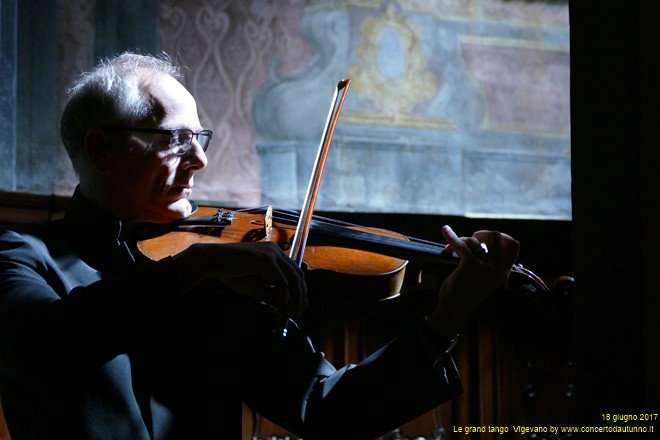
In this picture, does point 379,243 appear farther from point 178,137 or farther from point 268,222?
point 178,137

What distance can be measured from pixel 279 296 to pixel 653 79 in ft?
1.66

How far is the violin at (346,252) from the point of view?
1467 millimetres

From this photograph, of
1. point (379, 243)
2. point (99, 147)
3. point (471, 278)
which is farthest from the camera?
point (379, 243)

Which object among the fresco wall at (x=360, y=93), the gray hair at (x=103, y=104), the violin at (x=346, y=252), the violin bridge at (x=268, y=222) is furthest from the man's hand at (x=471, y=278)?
the fresco wall at (x=360, y=93)

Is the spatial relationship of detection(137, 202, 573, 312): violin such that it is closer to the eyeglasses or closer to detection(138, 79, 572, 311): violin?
detection(138, 79, 572, 311): violin

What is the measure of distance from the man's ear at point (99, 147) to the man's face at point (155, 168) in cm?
1

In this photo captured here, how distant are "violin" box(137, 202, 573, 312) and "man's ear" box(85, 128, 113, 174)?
0.17m

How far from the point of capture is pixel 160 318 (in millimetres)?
1125

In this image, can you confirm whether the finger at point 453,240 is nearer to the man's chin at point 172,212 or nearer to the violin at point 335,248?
the violin at point 335,248

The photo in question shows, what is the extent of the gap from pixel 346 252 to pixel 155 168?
40 cm

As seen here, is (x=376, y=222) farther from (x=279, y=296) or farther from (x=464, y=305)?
(x=279, y=296)

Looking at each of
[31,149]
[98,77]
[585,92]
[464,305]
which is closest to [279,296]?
[464,305]

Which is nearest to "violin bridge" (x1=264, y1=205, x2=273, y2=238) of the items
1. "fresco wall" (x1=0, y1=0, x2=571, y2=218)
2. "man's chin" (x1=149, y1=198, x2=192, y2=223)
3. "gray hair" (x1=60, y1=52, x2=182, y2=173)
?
"man's chin" (x1=149, y1=198, x2=192, y2=223)

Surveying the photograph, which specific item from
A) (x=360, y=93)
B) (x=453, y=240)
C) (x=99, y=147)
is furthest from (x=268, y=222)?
(x=360, y=93)
